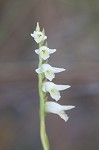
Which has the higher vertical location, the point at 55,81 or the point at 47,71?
the point at 55,81

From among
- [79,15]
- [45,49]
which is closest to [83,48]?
[79,15]

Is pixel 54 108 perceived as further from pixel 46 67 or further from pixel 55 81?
pixel 55 81

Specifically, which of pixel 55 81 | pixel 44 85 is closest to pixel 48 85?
pixel 44 85

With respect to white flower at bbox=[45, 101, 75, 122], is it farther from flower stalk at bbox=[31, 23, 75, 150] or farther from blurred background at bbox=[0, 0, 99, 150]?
blurred background at bbox=[0, 0, 99, 150]

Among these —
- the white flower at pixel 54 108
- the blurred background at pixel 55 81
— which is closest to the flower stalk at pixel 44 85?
the white flower at pixel 54 108

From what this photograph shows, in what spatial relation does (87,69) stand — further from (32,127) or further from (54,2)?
(54,2)

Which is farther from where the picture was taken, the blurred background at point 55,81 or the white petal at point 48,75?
the blurred background at point 55,81

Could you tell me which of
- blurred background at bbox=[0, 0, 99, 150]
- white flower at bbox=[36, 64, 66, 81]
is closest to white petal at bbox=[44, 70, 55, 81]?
white flower at bbox=[36, 64, 66, 81]

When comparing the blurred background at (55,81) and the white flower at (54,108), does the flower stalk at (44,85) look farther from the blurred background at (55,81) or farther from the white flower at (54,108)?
the blurred background at (55,81)
